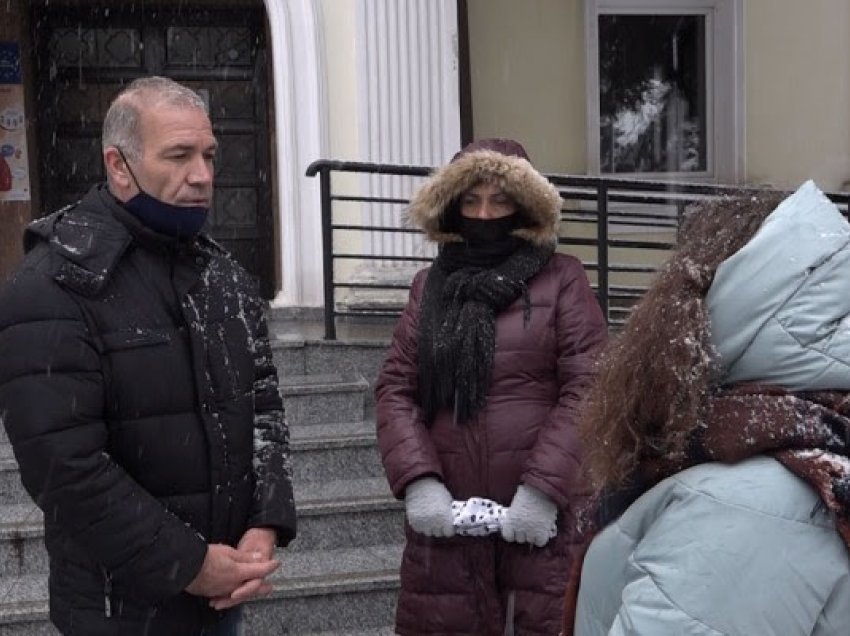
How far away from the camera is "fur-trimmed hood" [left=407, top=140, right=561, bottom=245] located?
3234 millimetres

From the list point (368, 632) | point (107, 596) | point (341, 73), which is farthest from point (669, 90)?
point (107, 596)

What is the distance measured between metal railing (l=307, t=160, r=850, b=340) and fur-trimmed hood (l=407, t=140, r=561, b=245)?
151 cm

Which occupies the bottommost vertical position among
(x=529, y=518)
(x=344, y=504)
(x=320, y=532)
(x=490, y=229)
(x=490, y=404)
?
(x=320, y=532)

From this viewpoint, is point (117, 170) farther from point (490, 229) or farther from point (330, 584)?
point (330, 584)

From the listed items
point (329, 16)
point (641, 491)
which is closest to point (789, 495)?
point (641, 491)

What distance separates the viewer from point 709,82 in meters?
8.48

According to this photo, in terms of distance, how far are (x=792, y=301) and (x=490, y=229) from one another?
193 cm

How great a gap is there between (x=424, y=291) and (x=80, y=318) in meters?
1.25

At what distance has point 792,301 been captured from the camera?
1.39m

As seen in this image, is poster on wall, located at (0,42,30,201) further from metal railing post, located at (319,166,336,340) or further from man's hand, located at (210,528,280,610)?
man's hand, located at (210,528,280,610)

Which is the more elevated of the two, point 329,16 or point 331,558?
point 329,16

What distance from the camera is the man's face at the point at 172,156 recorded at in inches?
96.7

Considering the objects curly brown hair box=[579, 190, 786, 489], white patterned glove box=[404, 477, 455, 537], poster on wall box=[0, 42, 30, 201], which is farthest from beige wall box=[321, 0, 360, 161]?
curly brown hair box=[579, 190, 786, 489]

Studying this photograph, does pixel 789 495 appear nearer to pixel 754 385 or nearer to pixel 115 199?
pixel 754 385
